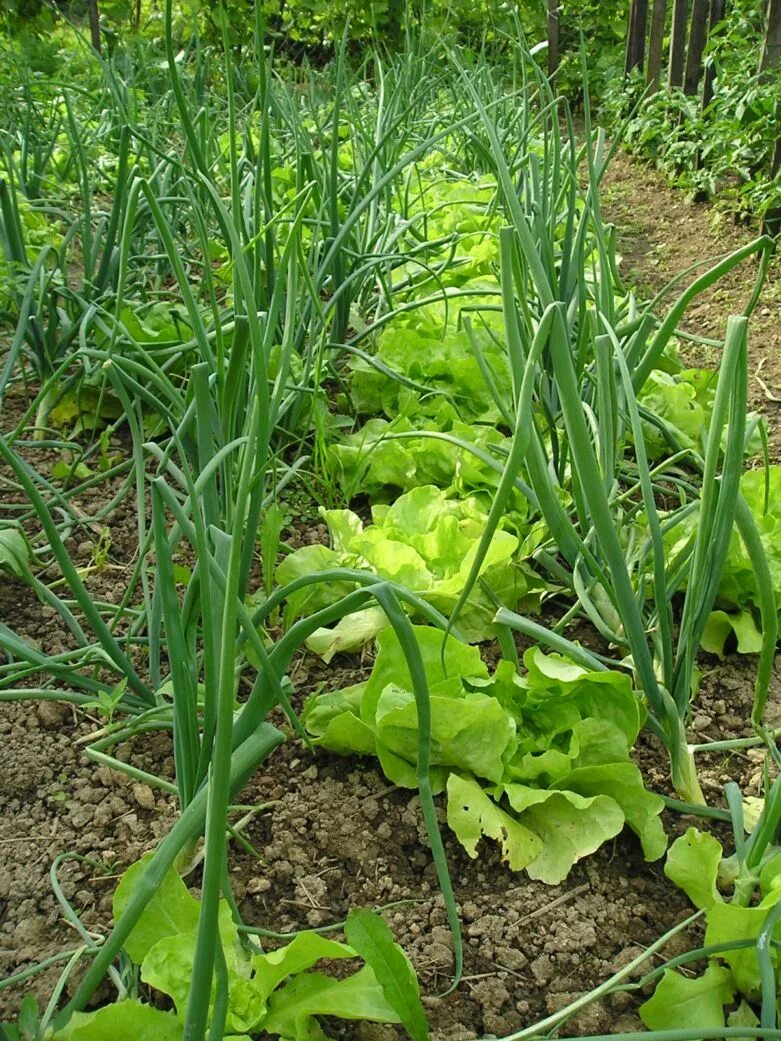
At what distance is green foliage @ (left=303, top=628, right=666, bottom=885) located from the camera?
0.99 meters

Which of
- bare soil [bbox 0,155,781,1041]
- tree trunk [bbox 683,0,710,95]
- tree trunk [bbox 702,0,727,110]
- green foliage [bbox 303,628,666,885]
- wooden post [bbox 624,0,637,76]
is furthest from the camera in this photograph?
wooden post [bbox 624,0,637,76]

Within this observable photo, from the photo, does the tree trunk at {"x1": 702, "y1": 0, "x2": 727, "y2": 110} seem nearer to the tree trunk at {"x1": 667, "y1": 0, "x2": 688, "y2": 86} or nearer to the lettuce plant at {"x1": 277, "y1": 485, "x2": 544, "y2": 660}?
the tree trunk at {"x1": 667, "y1": 0, "x2": 688, "y2": 86}

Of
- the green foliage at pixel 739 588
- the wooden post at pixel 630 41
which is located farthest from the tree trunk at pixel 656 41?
the green foliage at pixel 739 588

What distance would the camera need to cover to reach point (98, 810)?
105 cm

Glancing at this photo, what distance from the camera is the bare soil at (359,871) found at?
34.8 inches

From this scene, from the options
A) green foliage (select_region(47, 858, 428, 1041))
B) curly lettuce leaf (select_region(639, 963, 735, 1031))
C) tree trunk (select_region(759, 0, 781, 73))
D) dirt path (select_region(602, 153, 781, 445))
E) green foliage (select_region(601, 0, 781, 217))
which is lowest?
curly lettuce leaf (select_region(639, 963, 735, 1031))

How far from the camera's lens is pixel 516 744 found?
1056 millimetres

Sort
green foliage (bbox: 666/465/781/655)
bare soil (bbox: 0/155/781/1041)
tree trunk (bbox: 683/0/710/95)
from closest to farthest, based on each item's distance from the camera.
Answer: bare soil (bbox: 0/155/781/1041), green foliage (bbox: 666/465/781/655), tree trunk (bbox: 683/0/710/95)

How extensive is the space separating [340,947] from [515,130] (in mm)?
2773

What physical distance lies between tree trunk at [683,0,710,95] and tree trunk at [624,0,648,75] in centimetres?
137

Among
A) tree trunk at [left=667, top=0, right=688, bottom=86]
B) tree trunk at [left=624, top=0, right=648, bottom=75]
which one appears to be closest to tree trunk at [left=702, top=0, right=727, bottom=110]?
tree trunk at [left=667, top=0, right=688, bottom=86]

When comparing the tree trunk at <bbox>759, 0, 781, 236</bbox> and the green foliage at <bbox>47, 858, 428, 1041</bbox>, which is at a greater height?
the tree trunk at <bbox>759, 0, 781, 236</bbox>

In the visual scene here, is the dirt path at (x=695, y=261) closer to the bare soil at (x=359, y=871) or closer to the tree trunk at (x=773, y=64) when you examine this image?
the tree trunk at (x=773, y=64)

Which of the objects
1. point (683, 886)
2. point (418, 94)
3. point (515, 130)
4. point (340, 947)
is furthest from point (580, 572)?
point (515, 130)
